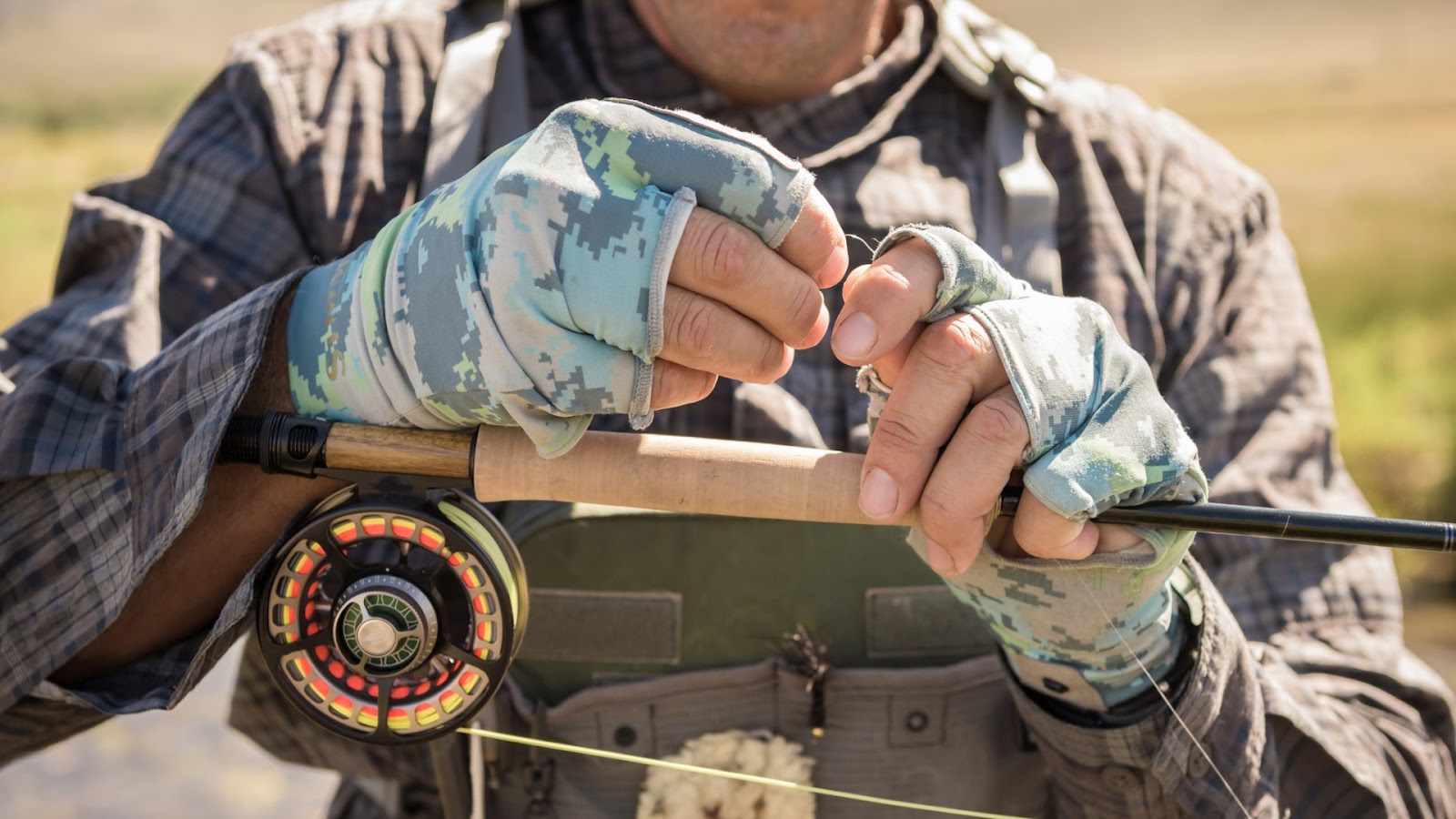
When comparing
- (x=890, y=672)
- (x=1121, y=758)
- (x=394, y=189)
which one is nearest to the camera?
(x=1121, y=758)

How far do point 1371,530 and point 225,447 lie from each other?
120 cm

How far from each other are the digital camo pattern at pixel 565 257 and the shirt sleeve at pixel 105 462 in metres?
0.26

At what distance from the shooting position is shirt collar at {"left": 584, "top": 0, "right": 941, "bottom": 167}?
2080mm

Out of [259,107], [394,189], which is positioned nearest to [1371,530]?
[394,189]

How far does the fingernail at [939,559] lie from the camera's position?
140 centimetres

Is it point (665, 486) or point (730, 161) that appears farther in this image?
point (665, 486)

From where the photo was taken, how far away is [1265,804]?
66.1 inches

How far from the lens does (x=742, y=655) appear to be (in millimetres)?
1854

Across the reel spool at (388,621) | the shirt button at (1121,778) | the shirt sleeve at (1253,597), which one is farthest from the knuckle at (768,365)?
the shirt button at (1121,778)

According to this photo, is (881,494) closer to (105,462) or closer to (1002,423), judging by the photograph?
(1002,423)

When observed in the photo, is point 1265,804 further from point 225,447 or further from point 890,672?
point 225,447

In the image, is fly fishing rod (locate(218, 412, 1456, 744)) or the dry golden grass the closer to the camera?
fly fishing rod (locate(218, 412, 1456, 744))

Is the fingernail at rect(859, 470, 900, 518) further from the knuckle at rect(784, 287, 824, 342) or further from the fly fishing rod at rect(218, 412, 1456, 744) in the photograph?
the knuckle at rect(784, 287, 824, 342)

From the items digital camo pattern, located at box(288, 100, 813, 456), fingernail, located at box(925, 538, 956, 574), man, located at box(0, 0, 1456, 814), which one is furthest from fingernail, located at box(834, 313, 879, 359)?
fingernail, located at box(925, 538, 956, 574)
